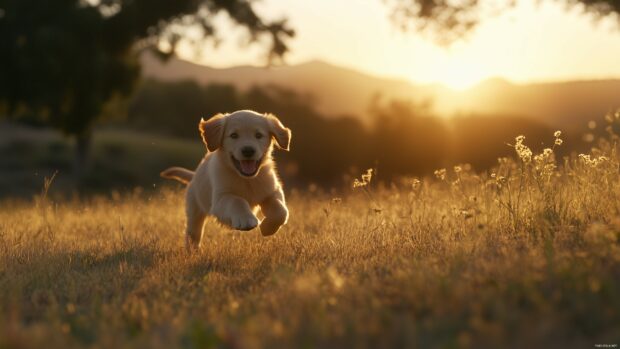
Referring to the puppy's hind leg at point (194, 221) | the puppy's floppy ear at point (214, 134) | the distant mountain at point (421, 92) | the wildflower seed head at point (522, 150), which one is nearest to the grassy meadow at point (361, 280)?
the wildflower seed head at point (522, 150)

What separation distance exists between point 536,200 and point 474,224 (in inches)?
21.1

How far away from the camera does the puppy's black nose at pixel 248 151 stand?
5941 mm

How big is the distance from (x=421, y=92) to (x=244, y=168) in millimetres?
25368

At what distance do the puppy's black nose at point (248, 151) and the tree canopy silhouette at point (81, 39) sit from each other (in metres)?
13.2

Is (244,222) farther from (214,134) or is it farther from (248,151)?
(214,134)

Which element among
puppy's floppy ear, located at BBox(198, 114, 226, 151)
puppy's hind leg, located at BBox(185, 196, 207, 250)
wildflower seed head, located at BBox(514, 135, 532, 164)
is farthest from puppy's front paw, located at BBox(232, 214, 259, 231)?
wildflower seed head, located at BBox(514, 135, 532, 164)

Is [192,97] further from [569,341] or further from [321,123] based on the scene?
[569,341]

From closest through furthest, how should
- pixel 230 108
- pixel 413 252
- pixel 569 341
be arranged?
pixel 569 341, pixel 413 252, pixel 230 108

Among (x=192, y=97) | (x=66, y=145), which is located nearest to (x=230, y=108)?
(x=192, y=97)

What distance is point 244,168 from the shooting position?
6070 millimetres

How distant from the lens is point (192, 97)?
38.9 meters

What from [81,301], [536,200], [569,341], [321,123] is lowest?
[81,301]

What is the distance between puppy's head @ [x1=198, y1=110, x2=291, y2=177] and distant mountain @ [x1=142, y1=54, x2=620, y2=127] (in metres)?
18.9

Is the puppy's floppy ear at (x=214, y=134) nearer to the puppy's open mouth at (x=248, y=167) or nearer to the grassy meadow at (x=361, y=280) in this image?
the puppy's open mouth at (x=248, y=167)
